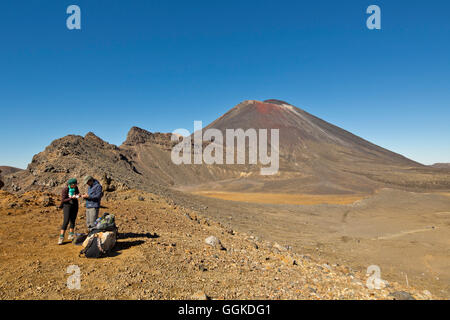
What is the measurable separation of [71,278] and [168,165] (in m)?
65.3

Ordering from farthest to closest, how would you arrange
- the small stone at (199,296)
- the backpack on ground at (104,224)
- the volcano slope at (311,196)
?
the volcano slope at (311,196) < the backpack on ground at (104,224) < the small stone at (199,296)

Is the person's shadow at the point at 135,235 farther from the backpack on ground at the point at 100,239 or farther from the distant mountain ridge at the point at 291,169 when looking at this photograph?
the distant mountain ridge at the point at 291,169

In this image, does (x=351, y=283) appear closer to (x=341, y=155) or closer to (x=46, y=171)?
(x=46, y=171)

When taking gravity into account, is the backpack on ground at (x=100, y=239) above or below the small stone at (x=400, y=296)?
above

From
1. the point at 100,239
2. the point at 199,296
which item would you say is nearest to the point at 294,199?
the point at 100,239

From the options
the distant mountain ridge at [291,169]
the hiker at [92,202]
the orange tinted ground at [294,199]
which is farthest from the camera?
the distant mountain ridge at [291,169]

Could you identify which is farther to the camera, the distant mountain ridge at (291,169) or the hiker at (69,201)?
the distant mountain ridge at (291,169)

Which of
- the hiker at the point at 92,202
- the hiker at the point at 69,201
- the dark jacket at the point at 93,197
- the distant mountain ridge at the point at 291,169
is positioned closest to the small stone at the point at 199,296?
the hiker at the point at 92,202

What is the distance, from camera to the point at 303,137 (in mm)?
98188

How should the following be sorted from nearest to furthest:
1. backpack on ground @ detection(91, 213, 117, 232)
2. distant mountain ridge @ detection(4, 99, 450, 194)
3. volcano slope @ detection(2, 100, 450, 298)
→ backpack on ground @ detection(91, 213, 117, 232) < volcano slope @ detection(2, 100, 450, 298) < distant mountain ridge @ detection(4, 99, 450, 194)

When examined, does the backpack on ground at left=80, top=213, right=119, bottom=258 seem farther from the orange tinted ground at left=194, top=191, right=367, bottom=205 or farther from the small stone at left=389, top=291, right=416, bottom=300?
the orange tinted ground at left=194, top=191, right=367, bottom=205

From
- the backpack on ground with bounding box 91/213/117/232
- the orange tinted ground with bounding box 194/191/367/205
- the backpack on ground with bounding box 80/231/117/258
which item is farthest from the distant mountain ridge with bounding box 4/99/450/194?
the backpack on ground with bounding box 80/231/117/258

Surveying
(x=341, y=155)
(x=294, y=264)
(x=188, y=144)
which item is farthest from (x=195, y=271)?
(x=341, y=155)

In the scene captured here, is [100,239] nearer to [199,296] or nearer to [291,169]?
[199,296]
